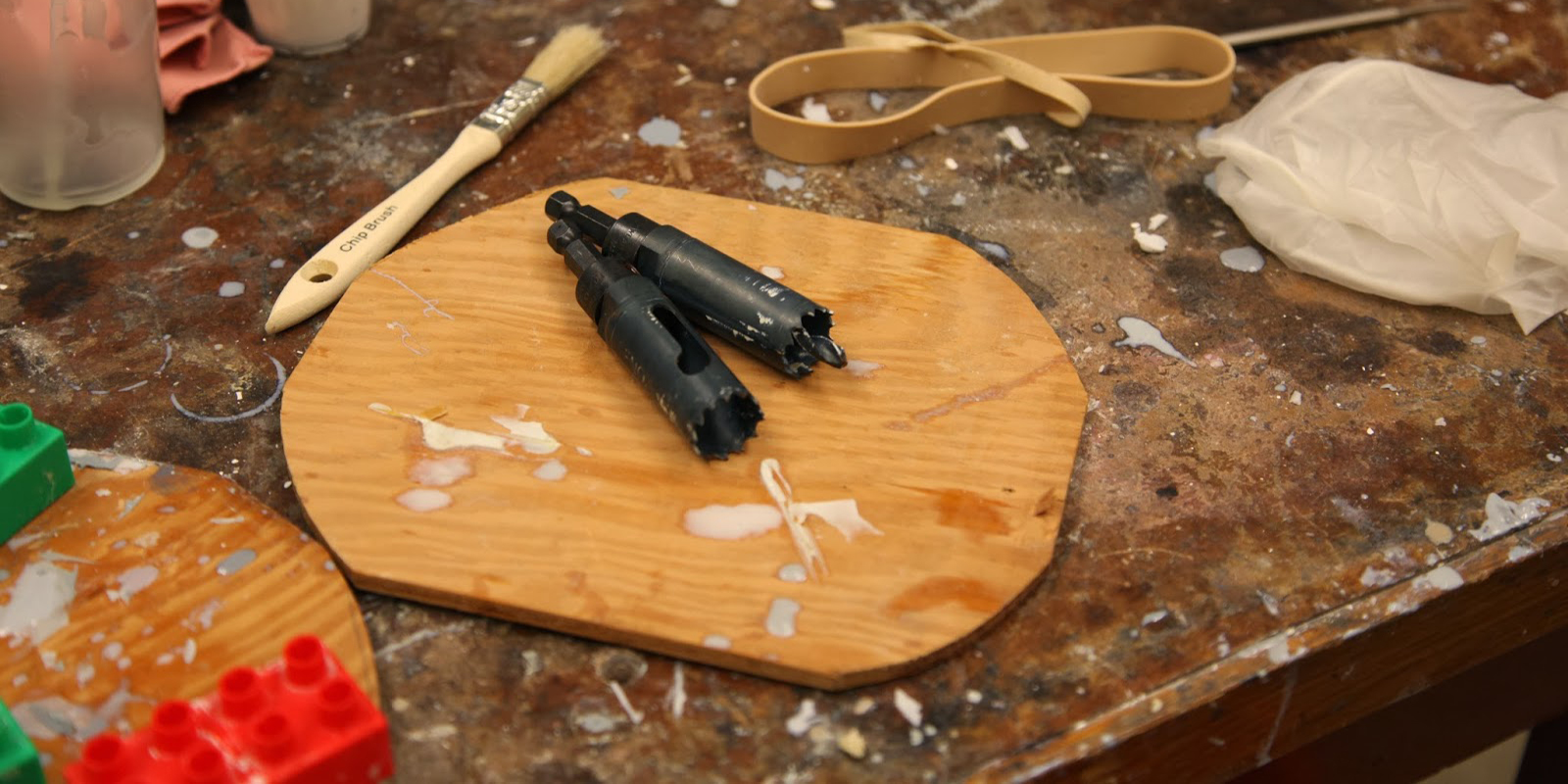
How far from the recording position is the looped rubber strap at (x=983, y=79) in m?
1.23

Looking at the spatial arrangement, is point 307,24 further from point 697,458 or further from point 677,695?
point 677,695

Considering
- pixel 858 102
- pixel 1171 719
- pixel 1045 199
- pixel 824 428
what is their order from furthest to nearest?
pixel 858 102, pixel 1045 199, pixel 824 428, pixel 1171 719

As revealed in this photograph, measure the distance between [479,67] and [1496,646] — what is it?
104cm

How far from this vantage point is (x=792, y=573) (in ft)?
2.73

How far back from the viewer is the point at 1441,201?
1.10 metres

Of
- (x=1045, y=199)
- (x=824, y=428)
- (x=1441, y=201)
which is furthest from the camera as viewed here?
(x=1045, y=199)

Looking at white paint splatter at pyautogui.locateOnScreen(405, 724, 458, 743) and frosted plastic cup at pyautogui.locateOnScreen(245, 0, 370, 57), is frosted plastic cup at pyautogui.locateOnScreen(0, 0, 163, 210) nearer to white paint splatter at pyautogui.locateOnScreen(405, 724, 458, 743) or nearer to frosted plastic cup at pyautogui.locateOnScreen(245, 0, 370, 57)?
frosted plastic cup at pyautogui.locateOnScreen(245, 0, 370, 57)

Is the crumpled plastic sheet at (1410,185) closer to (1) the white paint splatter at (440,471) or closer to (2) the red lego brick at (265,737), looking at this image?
(1) the white paint splatter at (440,471)

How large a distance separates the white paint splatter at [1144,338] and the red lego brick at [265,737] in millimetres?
633

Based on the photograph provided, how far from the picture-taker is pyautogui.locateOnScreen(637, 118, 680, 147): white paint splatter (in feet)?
4.12

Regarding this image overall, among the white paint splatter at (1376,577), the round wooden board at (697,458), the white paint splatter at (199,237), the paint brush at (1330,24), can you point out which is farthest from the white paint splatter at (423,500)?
the paint brush at (1330,24)

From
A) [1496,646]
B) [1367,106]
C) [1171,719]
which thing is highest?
[1367,106]

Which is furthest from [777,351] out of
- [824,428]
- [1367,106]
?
[1367,106]

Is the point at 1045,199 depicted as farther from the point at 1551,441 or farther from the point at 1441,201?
the point at 1551,441
